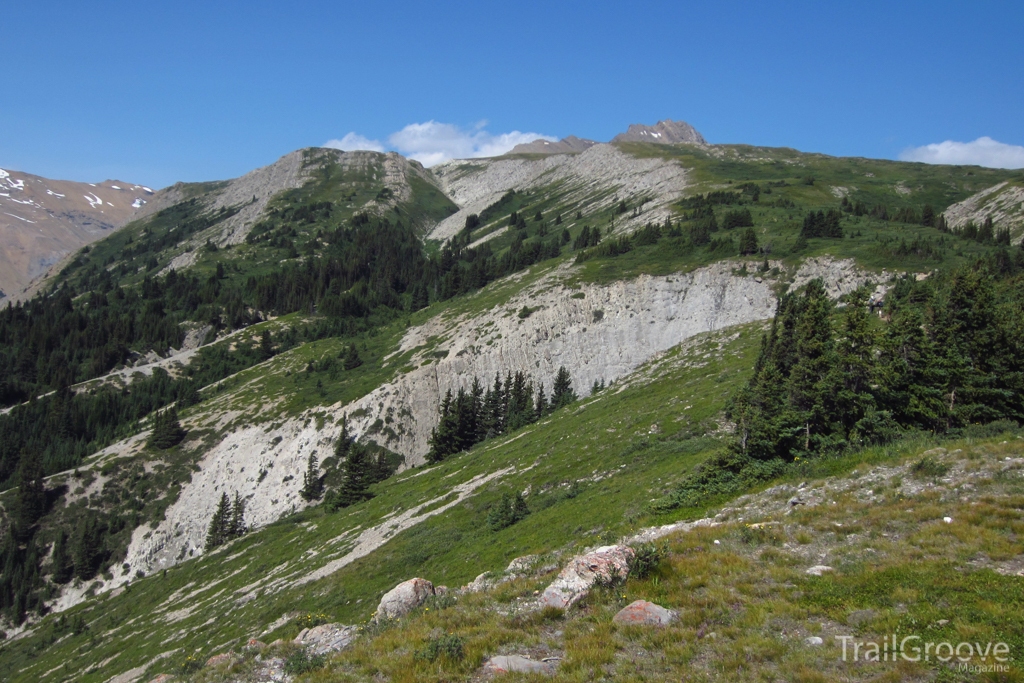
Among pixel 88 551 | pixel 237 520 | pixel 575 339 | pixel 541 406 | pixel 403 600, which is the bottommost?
pixel 88 551

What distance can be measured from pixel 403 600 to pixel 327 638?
258 centimetres

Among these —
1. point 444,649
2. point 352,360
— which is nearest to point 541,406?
point 352,360

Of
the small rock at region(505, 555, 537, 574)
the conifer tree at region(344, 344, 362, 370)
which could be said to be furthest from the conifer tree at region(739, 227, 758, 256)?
the small rock at region(505, 555, 537, 574)

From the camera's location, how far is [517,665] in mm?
12398

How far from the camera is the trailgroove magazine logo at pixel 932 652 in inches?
389

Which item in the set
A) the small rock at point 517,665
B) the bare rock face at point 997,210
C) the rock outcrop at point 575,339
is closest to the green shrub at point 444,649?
the small rock at point 517,665

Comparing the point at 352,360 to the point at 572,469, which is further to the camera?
the point at 352,360

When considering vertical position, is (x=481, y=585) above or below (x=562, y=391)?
below

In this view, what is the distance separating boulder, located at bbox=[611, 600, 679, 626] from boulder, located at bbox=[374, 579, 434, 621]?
7517mm

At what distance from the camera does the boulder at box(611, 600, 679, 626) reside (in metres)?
13.5

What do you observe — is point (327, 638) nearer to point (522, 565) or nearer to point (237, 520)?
point (522, 565)

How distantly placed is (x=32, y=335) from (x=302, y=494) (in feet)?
498

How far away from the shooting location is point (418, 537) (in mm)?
40656

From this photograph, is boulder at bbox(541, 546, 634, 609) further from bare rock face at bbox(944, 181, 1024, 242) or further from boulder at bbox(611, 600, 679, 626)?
bare rock face at bbox(944, 181, 1024, 242)
